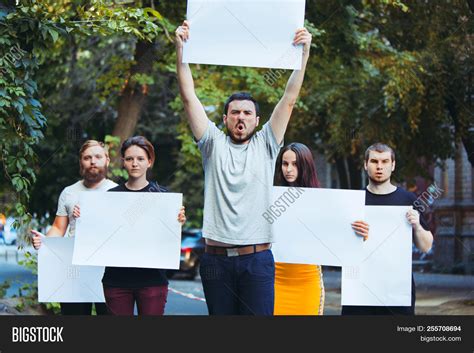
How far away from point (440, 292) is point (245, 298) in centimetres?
1447

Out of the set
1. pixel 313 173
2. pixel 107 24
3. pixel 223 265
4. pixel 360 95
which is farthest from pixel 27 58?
pixel 360 95

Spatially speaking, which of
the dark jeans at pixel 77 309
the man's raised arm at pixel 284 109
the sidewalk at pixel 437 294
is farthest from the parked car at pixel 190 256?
the man's raised arm at pixel 284 109

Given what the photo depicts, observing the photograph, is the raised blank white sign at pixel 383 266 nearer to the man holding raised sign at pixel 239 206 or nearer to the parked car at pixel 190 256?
the man holding raised sign at pixel 239 206

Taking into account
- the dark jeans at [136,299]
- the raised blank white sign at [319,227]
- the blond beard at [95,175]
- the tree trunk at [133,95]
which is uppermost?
the tree trunk at [133,95]

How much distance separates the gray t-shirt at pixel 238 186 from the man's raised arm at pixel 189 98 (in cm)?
6

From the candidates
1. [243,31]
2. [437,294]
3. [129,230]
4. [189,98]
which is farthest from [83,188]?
[437,294]

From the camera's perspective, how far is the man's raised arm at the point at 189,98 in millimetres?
5324

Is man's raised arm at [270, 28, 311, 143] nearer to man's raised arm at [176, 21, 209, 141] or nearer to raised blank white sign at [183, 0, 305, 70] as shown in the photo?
raised blank white sign at [183, 0, 305, 70]

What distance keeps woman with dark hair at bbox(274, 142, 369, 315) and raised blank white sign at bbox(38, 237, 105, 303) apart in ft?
4.19

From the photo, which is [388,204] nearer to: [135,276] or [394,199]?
[394,199]

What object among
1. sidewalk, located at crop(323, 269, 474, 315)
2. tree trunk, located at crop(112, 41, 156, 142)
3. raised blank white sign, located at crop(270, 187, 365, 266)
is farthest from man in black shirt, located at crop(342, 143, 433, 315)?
tree trunk, located at crop(112, 41, 156, 142)

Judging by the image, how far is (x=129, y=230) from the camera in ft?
20.7

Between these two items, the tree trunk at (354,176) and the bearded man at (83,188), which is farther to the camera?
the tree trunk at (354,176)

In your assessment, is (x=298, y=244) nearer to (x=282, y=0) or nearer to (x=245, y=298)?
(x=245, y=298)
